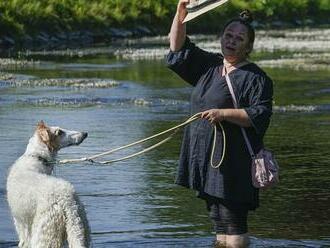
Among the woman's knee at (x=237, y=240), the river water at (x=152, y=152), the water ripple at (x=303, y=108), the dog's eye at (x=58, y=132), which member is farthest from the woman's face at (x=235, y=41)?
the water ripple at (x=303, y=108)

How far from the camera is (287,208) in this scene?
41.2 ft

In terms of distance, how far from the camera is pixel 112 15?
175ft

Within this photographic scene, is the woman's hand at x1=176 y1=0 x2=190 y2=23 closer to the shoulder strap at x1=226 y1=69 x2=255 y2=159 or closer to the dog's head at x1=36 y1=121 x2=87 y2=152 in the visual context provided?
the shoulder strap at x1=226 y1=69 x2=255 y2=159

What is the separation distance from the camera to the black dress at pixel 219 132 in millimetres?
8695

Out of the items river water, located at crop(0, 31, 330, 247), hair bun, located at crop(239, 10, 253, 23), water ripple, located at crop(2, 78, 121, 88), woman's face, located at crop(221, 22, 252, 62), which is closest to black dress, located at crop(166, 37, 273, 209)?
woman's face, located at crop(221, 22, 252, 62)

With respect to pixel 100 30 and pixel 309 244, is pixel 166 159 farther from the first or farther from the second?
pixel 100 30

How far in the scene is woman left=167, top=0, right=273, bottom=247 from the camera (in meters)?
8.69

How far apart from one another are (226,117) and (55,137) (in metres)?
1.47

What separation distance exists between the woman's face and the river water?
8.26ft

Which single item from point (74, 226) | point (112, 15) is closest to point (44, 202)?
point (74, 226)


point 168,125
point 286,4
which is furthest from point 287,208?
point 286,4

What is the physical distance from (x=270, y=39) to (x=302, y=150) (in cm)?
3277

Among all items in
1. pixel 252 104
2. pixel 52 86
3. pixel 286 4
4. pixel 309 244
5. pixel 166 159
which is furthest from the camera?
pixel 286 4

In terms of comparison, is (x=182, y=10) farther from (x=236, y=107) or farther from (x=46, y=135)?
(x=46, y=135)
